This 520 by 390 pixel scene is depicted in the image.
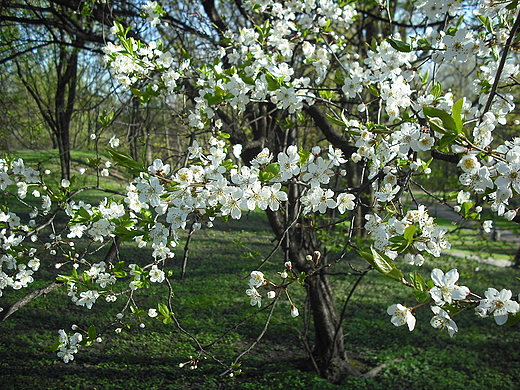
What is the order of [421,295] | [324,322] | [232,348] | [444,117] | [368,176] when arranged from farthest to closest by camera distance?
[232,348], [324,322], [368,176], [421,295], [444,117]

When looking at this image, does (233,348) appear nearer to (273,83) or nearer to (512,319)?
(273,83)

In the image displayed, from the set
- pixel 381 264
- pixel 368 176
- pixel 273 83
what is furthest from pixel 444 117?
pixel 368 176

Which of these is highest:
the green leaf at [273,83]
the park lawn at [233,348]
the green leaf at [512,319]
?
the green leaf at [273,83]

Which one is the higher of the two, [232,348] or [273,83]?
[273,83]

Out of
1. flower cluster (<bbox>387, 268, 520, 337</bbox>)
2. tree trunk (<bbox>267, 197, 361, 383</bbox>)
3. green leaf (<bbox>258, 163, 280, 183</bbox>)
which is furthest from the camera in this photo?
tree trunk (<bbox>267, 197, 361, 383</bbox>)

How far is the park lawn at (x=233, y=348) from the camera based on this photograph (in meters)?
3.69

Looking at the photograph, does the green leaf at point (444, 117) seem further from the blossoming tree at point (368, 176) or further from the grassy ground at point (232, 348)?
the grassy ground at point (232, 348)

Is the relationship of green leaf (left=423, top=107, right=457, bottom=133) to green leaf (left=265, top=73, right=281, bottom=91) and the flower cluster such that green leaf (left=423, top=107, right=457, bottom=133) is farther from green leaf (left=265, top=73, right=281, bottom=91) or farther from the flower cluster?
green leaf (left=265, top=73, right=281, bottom=91)

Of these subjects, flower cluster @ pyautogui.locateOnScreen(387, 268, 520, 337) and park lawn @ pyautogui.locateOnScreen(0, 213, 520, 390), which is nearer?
flower cluster @ pyautogui.locateOnScreen(387, 268, 520, 337)

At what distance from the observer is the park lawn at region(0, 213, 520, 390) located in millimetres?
3693

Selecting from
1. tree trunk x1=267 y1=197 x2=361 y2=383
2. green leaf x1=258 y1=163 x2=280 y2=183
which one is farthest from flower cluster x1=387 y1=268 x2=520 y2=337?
tree trunk x1=267 y1=197 x2=361 y2=383

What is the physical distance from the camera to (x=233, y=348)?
450 cm

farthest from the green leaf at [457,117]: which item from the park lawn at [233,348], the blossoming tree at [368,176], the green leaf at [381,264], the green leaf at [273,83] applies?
the park lawn at [233,348]

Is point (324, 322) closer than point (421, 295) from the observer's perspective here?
No
